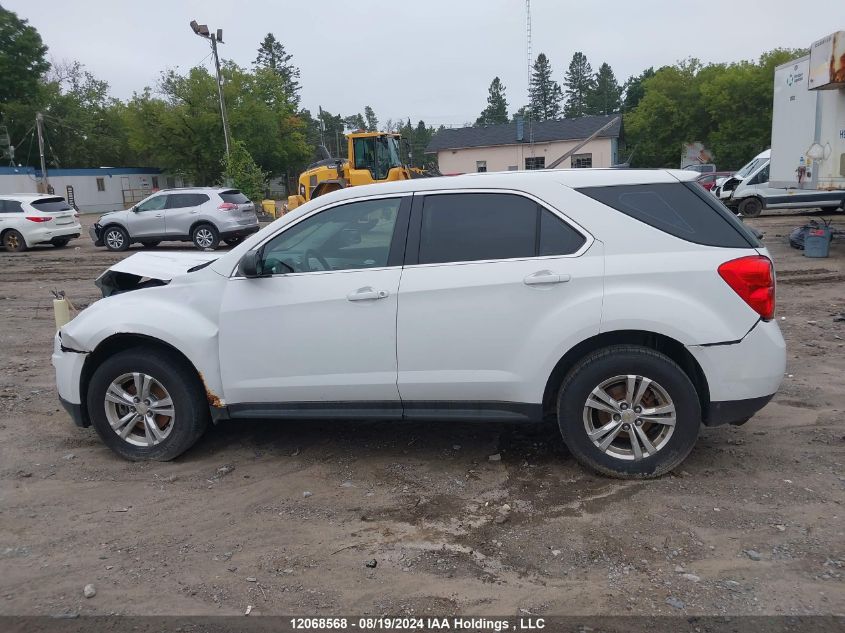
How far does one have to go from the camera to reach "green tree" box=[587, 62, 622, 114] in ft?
329

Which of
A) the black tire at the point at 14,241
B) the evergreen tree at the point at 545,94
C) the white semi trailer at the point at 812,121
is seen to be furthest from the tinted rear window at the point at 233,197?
the evergreen tree at the point at 545,94

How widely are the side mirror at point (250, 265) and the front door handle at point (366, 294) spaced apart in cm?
63

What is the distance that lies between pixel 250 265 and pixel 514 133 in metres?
50.3

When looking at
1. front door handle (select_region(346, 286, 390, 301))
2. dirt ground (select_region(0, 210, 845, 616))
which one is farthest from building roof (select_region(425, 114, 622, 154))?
front door handle (select_region(346, 286, 390, 301))

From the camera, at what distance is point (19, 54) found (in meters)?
57.0

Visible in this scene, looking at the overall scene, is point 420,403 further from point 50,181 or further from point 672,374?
point 50,181

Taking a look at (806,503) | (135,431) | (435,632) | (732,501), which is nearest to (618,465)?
(732,501)

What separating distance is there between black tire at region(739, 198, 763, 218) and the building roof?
2266 cm

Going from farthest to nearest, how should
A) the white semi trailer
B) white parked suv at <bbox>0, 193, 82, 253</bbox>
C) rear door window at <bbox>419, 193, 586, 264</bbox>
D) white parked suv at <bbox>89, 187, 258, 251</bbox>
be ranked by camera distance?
white parked suv at <bbox>0, 193, 82, 253</bbox>
white parked suv at <bbox>89, 187, 258, 251</bbox>
the white semi trailer
rear door window at <bbox>419, 193, 586, 264</bbox>

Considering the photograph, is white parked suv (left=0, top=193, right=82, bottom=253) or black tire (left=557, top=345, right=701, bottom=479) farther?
white parked suv (left=0, top=193, right=82, bottom=253)

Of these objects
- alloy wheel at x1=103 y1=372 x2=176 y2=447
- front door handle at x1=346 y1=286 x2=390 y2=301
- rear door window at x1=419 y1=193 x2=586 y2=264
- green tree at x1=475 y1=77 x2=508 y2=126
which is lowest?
alloy wheel at x1=103 y1=372 x2=176 y2=447

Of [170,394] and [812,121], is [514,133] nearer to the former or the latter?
[812,121]

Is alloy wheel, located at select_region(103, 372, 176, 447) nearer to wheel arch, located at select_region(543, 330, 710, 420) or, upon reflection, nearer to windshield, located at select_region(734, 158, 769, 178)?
wheel arch, located at select_region(543, 330, 710, 420)

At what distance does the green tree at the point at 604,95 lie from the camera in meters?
100
